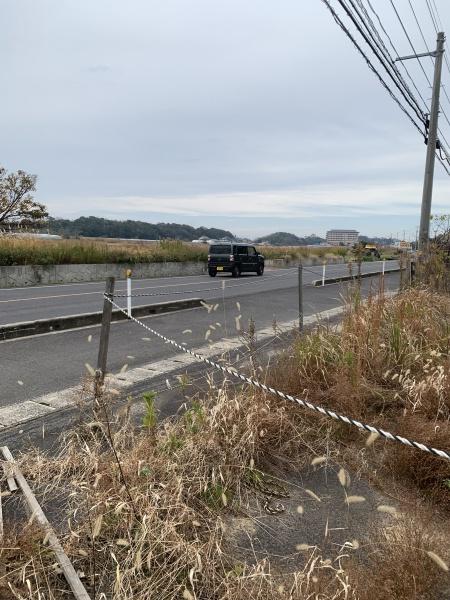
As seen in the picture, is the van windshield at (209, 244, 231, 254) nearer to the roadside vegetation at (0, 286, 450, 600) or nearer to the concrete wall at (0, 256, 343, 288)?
the concrete wall at (0, 256, 343, 288)

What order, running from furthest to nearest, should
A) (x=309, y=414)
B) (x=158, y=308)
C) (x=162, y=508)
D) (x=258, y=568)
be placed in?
(x=158, y=308), (x=309, y=414), (x=162, y=508), (x=258, y=568)

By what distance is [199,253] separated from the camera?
32.4 meters

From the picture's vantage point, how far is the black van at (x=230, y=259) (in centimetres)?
2723

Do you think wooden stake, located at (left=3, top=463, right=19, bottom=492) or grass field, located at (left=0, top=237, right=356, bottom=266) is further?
grass field, located at (left=0, top=237, right=356, bottom=266)

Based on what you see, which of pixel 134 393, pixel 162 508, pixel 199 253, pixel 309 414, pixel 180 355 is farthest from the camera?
pixel 199 253

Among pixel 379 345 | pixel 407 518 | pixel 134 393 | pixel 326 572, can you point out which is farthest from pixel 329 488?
pixel 134 393

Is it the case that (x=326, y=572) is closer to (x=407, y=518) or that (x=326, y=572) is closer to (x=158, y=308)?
(x=407, y=518)

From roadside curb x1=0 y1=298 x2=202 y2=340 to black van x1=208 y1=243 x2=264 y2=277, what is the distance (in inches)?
597

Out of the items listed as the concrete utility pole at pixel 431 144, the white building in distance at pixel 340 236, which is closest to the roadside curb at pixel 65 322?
the concrete utility pole at pixel 431 144

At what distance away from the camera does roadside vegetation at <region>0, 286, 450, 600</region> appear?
236 cm

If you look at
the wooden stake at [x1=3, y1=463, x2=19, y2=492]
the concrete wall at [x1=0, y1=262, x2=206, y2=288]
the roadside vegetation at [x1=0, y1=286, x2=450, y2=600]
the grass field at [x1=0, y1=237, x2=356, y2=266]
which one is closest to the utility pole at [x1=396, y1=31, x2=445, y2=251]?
the concrete wall at [x1=0, y1=262, x2=206, y2=288]

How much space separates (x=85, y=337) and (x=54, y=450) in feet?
16.1

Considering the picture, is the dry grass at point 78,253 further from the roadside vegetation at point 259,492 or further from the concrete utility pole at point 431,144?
the roadside vegetation at point 259,492

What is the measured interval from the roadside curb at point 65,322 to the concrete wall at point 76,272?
21.5ft
